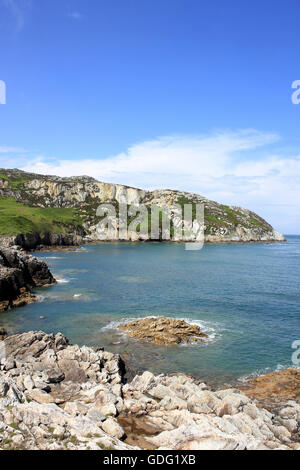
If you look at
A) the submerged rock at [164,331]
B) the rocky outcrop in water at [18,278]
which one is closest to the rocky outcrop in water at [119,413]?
the submerged rock at [164,331]

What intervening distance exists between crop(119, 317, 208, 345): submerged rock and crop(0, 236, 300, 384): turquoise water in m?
1.39

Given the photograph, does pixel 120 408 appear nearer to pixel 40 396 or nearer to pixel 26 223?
pixel 40 396

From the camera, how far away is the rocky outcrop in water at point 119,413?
52.2 feet

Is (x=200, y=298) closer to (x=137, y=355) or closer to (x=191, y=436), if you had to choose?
(x=137, y=355)

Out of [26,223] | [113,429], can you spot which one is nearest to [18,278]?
[113,429]

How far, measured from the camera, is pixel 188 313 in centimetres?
4950

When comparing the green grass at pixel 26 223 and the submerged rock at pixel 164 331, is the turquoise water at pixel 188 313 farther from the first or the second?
the green grass at pixel 26 223

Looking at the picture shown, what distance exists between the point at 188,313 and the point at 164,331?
1047 centimetres

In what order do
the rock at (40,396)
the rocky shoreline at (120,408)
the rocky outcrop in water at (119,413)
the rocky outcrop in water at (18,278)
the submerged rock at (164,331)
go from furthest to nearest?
the rocky outcrop in water at (18,278) → the submerged rock at (164,331) → the rock at (40,396) → the rocky shoreline at (120,408) → the rocky outcrop in water at (119,413)

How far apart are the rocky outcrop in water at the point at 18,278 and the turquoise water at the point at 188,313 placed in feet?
9.37

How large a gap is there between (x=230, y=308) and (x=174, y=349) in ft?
64.2

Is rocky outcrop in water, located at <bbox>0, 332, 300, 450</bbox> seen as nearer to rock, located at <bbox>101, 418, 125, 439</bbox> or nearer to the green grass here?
rock, located at <bbox>101, 418, 125, 439</bbox>

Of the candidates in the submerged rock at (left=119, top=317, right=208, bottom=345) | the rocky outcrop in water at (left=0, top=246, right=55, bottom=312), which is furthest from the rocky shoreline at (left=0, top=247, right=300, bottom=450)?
the rocky outcrop in water at (left=0, top=246, right=55, bottom=312)

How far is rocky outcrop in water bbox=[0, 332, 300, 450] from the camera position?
1591cm
